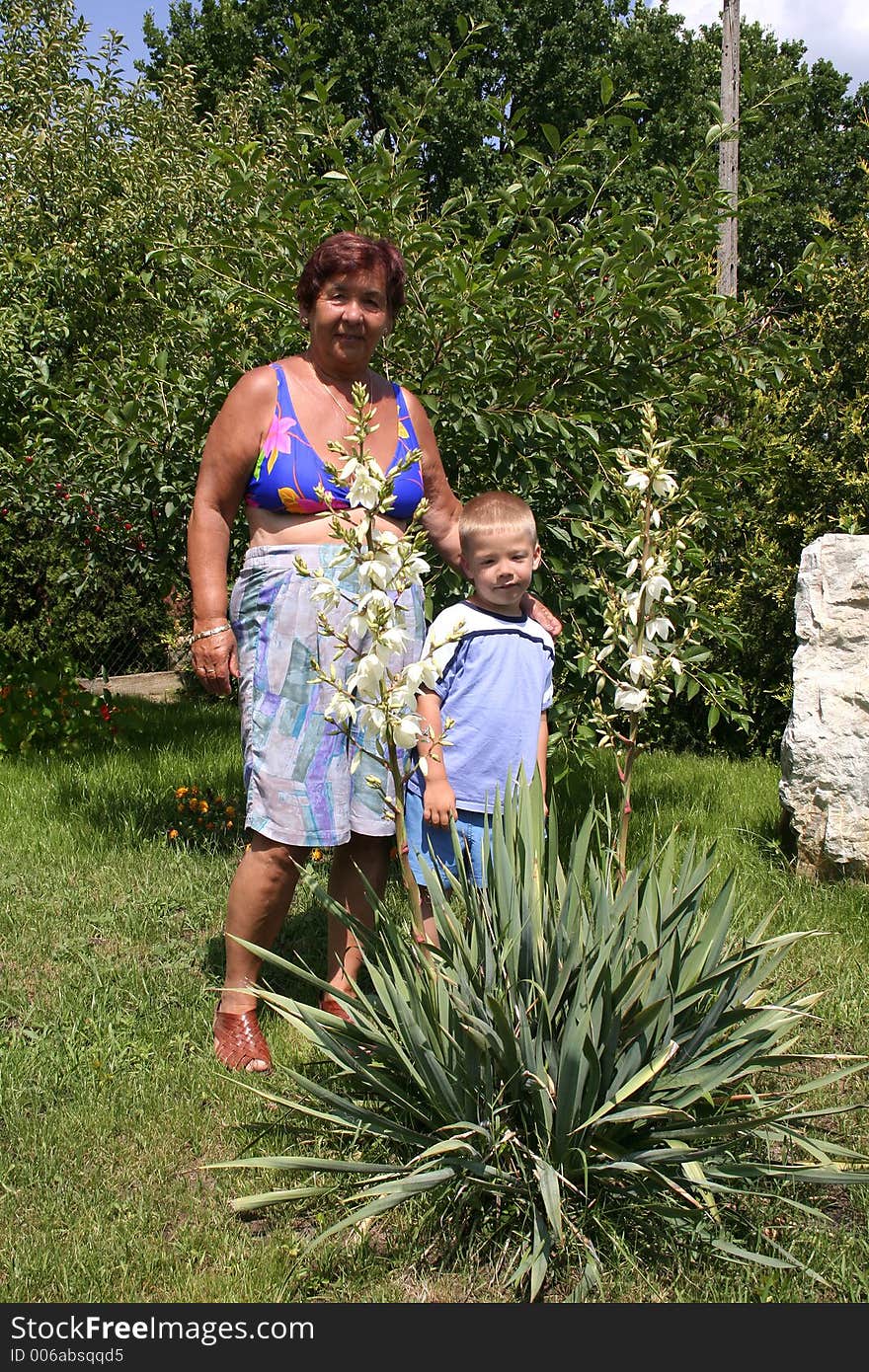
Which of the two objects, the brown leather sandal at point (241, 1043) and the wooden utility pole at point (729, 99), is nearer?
the brown leather sandal at point (241, 1043)

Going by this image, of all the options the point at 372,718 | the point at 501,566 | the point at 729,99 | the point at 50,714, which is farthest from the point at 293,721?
the point at 729,99

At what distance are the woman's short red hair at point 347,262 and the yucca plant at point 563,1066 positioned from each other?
1532 millimetres

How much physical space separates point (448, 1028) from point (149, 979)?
1706 mm

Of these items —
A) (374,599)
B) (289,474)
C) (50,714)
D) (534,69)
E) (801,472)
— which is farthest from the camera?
(534,69)

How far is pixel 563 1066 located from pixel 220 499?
1.75 meters

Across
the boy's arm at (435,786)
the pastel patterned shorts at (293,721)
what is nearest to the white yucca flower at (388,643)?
the boy's arm at (435,786)

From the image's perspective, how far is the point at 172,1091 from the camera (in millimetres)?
3008

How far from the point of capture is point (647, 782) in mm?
6250

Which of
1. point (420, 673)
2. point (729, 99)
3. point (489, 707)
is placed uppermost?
point (729, 99)

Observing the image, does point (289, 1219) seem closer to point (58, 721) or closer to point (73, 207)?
point (58, 721)

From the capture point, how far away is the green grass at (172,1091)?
2252mm

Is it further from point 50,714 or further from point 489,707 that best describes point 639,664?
point 50,714

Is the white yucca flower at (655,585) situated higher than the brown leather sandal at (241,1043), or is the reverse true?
the white yucca flower at (655,585)

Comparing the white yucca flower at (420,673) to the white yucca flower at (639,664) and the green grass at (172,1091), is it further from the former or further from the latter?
the green grass at (172,1091)
